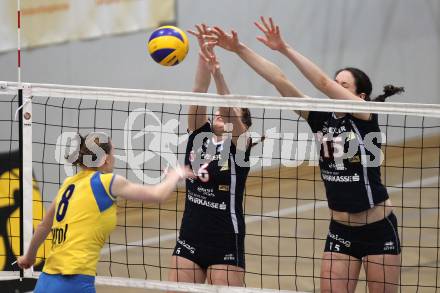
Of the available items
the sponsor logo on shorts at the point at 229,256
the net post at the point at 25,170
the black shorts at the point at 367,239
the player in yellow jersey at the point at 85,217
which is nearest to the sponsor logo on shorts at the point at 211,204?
the sponsor logo on shorts at the point at 229,256

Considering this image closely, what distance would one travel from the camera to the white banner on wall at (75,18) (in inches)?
382

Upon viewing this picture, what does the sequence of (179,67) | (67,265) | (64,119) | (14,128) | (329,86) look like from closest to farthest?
(67,265) < (329,86) < (14,128) < (64,119) < (179,67)

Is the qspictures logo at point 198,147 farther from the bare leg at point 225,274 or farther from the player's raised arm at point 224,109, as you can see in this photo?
the bare leg at point 225,274

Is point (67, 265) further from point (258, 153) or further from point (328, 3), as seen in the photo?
point (328, 3)

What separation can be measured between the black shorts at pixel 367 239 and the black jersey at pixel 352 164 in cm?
14

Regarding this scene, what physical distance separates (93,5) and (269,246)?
3.20 meters

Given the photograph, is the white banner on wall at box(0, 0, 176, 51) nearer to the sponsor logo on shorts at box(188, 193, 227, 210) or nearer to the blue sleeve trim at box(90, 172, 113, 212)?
the sponsor logo on shorts at box(188, 193, 227, 210)

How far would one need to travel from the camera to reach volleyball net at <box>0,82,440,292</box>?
7105 mm

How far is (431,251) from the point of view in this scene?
9797 mm

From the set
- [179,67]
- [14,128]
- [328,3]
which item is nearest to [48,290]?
[14,128]

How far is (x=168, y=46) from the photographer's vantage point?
6.88 m

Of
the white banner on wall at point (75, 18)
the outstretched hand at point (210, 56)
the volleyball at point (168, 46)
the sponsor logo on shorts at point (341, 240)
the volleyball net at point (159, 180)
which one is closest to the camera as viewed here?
the sponsor logo on shorts at point (341, 240)

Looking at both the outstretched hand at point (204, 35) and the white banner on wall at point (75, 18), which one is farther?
the white banner on wall at point (75, 18)

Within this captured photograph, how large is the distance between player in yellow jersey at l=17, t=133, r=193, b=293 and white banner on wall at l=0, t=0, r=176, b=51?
4.09 m
